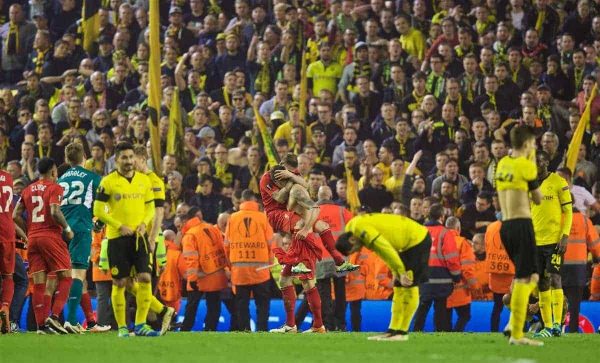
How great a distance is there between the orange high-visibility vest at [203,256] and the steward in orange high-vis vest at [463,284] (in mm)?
3640

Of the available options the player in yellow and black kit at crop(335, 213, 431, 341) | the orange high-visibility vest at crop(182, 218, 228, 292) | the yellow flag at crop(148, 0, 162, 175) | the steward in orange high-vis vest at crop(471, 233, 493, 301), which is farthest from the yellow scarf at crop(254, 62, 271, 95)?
the player in yellow and black kit at crop(335, 213, 431, 341)

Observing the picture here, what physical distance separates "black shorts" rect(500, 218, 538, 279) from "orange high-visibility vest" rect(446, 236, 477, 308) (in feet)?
20.9

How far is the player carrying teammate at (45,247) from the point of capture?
15695 millimetres

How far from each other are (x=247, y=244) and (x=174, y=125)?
4800mm

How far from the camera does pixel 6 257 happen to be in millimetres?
16141

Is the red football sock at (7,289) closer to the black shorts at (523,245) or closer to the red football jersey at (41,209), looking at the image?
the red football jersey at (41,209)

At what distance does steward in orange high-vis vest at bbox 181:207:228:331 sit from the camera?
20.3 m

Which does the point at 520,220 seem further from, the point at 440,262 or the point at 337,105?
the point at 337,105

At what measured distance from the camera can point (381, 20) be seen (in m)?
24.6

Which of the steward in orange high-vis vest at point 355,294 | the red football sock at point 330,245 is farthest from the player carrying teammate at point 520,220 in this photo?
the steward in orange high-vis vest at point 355,294

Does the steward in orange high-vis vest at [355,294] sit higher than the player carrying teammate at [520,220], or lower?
lower

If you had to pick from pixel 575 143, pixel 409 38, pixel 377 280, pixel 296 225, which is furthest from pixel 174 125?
pixel 296 225

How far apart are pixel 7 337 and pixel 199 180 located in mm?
7899

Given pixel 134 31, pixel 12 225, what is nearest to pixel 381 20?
pixel 134 31
